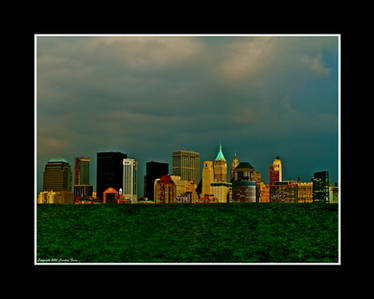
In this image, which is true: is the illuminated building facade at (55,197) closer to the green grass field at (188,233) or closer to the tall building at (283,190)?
the green grass field at (188,233)

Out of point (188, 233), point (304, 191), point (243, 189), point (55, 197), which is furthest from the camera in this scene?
point (243, 189)

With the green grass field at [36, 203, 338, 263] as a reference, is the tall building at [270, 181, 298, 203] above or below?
above

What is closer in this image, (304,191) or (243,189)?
(304,191)

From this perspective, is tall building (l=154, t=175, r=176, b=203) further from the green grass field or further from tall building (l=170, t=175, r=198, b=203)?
the green grass field

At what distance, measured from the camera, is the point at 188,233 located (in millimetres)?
16469

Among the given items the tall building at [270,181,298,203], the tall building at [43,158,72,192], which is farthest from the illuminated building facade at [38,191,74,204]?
the tall building at [270,181,298,203]

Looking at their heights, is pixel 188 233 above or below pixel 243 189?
below

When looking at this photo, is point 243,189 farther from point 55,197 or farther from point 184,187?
point 55,197

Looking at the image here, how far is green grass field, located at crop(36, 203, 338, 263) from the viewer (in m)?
14.7

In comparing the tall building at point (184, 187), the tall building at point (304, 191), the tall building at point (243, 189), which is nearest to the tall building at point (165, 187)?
the tall building at point (184, 187)

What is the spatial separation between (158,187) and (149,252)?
500 inches

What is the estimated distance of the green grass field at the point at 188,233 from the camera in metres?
14.7

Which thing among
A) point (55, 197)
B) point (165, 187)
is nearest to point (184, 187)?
point (165, 187)
